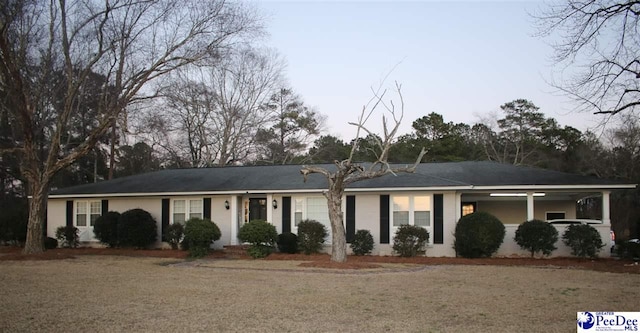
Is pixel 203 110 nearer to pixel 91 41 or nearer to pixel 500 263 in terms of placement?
pixel 91 41

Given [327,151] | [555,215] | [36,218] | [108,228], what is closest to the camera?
[36,218]

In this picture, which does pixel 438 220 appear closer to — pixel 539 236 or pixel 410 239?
pixel 410 239

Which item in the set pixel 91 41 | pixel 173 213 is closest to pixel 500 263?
pixel 173 213

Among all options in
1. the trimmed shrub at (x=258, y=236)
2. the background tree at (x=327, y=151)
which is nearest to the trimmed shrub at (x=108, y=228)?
the trimmed shrub at (x=258, y=236)

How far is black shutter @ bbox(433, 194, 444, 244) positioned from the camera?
69.2 feet

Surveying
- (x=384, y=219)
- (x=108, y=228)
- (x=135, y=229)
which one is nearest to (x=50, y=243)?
(x=108, y=228)

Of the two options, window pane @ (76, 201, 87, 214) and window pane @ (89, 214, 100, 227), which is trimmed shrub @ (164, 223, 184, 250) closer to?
window pane @ (89, 214, 100, 227)

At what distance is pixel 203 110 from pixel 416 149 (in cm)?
1574

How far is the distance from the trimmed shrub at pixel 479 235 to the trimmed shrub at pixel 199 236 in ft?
28.6

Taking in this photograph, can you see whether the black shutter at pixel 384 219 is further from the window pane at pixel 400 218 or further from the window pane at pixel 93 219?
the window pane at pixel 93 219

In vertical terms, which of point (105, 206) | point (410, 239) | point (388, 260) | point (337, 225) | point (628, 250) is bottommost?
point (388, 260)

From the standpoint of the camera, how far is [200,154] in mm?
43656

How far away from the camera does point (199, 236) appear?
69.8ft

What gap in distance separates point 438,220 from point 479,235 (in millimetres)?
1970
